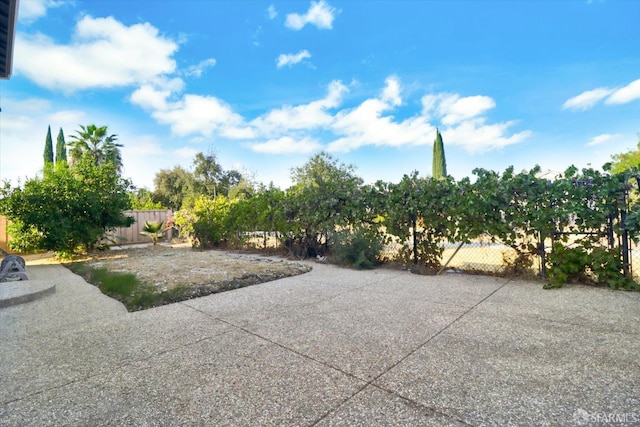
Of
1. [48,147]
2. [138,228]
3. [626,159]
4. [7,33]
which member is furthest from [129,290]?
[48,147]

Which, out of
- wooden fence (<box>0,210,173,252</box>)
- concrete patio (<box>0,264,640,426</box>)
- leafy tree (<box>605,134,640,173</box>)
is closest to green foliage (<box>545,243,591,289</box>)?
concrete patio (<box>0,264,640,426</box>)

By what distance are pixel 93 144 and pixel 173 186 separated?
9.32 metres

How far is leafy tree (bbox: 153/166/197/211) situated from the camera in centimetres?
2908

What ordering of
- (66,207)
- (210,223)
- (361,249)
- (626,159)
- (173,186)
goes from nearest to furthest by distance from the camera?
1. (361,249)
2. (66,207)
3. (210,223)
4. (626,159)
5. (173,186)

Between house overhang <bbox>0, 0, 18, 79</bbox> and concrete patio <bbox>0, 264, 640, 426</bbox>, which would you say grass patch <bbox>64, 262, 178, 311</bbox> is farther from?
house overhang <bbox>0, 0, 18, 79</bbox>

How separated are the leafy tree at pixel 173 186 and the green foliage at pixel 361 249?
25.0 meters

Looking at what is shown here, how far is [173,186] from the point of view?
2964 centimetres

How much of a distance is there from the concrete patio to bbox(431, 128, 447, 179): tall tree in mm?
28949

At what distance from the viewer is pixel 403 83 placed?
13.9 m

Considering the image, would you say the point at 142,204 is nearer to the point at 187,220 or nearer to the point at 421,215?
the point at 187,220

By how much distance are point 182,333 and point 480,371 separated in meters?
2.75

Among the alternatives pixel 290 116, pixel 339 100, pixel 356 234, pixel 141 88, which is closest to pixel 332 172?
pixel 290 116

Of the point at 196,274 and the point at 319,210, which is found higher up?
the point at 319,210

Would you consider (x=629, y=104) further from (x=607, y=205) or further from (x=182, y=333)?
(x=182, y=333)
